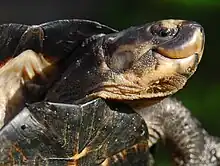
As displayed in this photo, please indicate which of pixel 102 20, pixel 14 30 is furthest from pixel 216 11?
pixel 14 30

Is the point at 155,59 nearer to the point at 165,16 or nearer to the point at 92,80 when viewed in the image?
the point at 92,80

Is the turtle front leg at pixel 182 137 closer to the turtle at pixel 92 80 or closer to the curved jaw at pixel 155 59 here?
the turtle at pixel 92 80

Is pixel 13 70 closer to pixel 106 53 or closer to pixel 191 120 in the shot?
pixel 106 53

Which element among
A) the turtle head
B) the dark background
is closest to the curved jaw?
the turtle head

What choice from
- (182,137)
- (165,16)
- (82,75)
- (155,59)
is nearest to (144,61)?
(155,59)

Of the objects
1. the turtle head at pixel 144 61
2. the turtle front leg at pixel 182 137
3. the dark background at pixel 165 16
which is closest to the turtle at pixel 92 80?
the turtle head at pixel 144 61

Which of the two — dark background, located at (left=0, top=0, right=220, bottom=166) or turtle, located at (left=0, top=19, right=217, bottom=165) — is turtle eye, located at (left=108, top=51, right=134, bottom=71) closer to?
turtle, located at (left=0, top=19, right=217, bottom=165)
